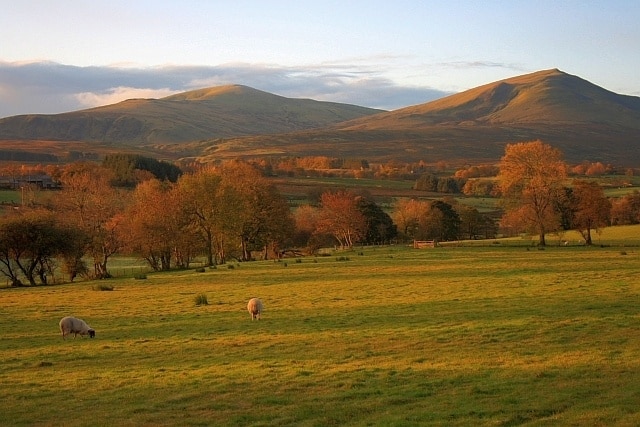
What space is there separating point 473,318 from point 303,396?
11168 mm

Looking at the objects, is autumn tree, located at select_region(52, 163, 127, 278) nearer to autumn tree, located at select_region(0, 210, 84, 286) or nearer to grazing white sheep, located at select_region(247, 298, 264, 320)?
autumn tree, located at select_region(0, 210, 84, 286)

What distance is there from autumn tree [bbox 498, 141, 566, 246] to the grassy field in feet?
118

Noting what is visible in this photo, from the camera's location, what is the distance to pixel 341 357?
17609 mm

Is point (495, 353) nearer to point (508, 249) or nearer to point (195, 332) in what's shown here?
point (195, 332)

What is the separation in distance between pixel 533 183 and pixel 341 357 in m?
57.2

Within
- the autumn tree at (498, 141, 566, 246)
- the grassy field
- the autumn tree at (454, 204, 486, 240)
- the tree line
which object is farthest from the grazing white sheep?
the autumn tree at (454, 204, 486, 240)

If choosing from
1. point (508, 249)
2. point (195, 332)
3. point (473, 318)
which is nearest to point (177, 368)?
point (195, 332)

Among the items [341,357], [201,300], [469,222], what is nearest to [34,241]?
[201,300]

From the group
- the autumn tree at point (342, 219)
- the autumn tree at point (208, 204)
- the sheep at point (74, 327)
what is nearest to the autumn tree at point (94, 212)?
the autumn tree at point (208, 204)

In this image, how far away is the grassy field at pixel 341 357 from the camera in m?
12.5

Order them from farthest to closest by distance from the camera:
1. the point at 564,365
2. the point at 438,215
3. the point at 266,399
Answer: the point at 438,215, the point at 564,365, the point at 266,399

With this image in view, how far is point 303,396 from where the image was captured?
44.8 ft

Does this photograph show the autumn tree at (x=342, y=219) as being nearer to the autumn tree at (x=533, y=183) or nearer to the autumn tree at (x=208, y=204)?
the autumn tree at (x=208, y=204)

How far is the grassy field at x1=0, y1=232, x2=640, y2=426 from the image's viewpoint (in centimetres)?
1245
